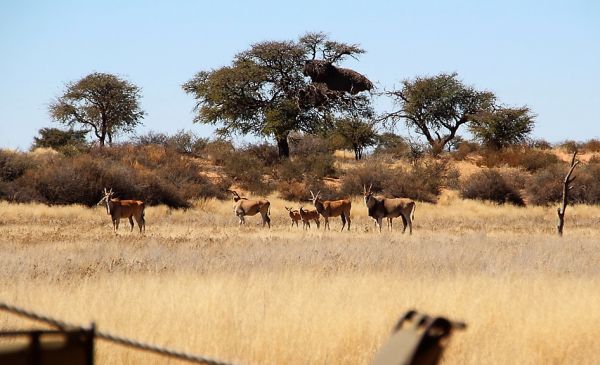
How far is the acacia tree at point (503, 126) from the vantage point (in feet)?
177

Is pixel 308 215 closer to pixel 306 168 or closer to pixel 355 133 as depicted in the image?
pixel 306 168

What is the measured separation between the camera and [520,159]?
46875mm

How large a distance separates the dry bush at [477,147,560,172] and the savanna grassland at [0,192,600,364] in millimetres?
27985

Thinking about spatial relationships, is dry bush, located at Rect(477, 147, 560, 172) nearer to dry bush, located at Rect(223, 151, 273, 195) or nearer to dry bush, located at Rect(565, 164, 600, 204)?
dry bush, located at Rect(565, 164, 600, 204)

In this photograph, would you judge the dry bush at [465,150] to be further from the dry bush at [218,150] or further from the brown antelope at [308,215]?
the brown antelope at [308,215]

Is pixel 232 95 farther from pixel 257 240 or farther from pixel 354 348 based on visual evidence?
pixel 354 348

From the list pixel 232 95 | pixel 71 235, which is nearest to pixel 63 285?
pixel 71 235

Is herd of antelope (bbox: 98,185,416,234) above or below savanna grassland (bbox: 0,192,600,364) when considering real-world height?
above

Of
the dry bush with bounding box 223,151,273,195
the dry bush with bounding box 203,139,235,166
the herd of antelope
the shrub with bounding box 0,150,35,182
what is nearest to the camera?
the herd of antelope

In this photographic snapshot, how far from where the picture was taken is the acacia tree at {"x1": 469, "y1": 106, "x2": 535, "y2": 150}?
53.9m

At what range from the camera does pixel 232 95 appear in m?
49.0

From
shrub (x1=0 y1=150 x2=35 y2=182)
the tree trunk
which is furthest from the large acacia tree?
shrub (x1=0 y1=150 x2=35 y2=182)

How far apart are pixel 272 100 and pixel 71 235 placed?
31043mm

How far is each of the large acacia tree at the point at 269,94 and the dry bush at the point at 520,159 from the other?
10036mm
